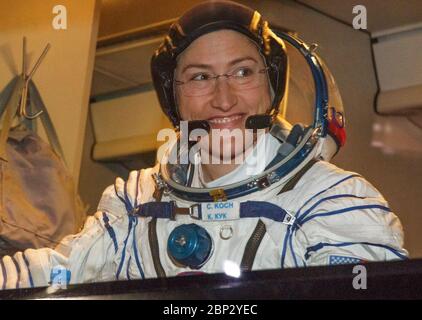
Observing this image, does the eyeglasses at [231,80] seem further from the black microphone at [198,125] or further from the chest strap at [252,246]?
the chest strap at [252,246]

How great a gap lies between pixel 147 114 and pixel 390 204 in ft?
1.64

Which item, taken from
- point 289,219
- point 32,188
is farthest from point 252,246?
point 32,188

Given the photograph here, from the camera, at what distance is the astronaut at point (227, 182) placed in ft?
2.80

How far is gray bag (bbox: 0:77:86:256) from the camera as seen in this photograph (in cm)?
120

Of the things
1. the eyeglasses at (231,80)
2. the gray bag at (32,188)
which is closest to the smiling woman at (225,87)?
the eyeglasses at (231,80)

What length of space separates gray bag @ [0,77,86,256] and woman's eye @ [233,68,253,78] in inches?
14.2

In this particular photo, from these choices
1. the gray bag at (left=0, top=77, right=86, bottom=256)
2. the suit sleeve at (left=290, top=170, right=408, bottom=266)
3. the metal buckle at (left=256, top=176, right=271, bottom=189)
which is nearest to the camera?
the suit sleeve at (left=290, top=170, right=408, bottom=266)

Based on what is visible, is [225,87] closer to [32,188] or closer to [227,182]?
[227,182]

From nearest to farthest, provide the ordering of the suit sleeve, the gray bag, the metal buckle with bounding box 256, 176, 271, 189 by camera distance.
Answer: the suit sleeve < the metal buckle with bounding box 256, 176, 271, 189 < the gray bag

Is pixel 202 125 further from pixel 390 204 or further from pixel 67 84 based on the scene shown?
pixel 67 84

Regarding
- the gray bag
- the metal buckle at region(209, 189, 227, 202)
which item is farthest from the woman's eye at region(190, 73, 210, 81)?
the gray bag

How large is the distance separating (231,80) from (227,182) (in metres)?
0.12

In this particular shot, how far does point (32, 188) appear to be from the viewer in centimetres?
129

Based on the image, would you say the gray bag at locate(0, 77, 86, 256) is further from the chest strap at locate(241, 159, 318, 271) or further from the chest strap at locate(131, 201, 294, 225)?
the chest strap at locate(241, 159, 318, 271)
